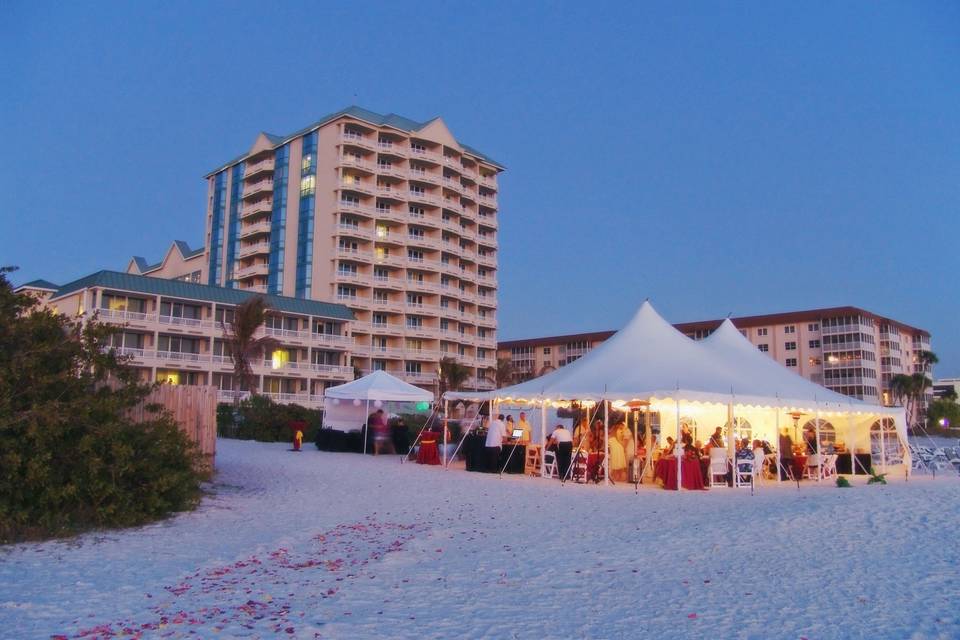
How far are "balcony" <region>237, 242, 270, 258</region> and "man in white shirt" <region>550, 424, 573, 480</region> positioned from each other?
58656mm

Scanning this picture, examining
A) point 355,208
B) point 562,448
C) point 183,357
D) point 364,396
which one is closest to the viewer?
point 562,448

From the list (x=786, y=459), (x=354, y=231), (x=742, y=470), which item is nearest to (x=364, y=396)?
(x=742, y=470)

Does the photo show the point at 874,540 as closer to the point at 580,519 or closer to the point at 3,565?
the point at 580,519

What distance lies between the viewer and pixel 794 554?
9.36m

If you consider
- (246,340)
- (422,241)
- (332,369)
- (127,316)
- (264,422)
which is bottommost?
(264,422)

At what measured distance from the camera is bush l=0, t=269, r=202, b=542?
10.4 m

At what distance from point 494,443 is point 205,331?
3944cm

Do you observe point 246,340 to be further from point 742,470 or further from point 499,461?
point 742,470

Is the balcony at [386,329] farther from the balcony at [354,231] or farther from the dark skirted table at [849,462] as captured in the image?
the dark skirted table at [849,462]

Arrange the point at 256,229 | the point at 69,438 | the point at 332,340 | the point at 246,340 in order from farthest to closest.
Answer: the point at 256,229
the point at 332,340
the point at 246,340
the point at 69,438

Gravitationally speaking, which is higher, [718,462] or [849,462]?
[718,462]

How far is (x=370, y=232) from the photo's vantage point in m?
71.5

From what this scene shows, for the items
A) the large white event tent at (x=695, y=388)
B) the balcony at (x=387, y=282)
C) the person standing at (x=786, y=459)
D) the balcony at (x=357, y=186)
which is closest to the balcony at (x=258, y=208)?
the balcony at (x=357, y=186)

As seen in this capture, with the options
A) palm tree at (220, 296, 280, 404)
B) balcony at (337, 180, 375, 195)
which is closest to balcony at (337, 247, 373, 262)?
balcony at (337, 180, 375, 195)
